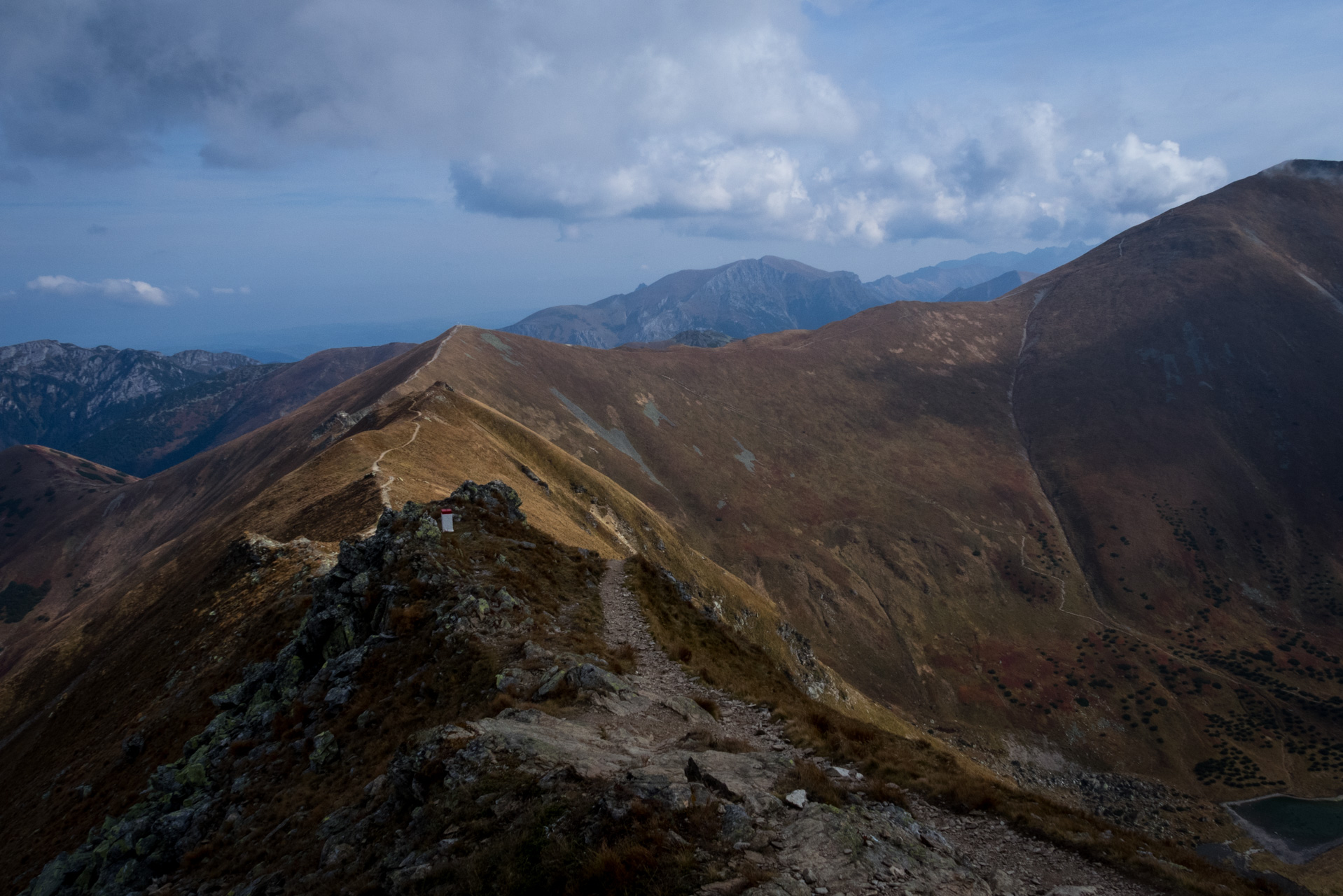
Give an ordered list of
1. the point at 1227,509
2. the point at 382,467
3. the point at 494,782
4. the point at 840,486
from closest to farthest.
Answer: the point at 494,782, the point at 382,467, the point at 1227,509, the point at 840,486

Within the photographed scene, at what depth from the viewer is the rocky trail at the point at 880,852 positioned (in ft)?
33.0

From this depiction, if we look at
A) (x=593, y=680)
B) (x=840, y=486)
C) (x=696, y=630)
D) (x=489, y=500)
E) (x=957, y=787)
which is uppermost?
(x=489, y=500)

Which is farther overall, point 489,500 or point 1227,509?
point 1227,509

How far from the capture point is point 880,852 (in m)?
11.0

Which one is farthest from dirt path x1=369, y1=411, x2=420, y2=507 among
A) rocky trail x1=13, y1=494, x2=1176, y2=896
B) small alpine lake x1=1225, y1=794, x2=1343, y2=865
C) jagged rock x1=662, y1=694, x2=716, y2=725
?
small alpine lake x1=1225, y1=794, x2=1343, y2=865

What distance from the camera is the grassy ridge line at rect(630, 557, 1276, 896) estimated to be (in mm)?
11562

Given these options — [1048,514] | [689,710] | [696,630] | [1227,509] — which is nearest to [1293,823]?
[1048,514]

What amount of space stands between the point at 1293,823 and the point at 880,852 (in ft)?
346

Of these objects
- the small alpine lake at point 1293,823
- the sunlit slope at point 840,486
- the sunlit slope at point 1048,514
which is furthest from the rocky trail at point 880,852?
the sunlit slope at point 840,486

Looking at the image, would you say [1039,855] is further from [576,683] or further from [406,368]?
[406,368]

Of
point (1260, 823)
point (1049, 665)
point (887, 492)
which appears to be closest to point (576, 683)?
point (1260, 823)

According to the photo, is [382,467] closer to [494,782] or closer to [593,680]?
[593,680]

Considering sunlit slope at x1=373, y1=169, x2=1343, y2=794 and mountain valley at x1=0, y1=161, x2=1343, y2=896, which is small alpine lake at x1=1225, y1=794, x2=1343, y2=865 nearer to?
mountain valley at x1=0, y1=161, x2=1343, y2=896

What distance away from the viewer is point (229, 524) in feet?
196
